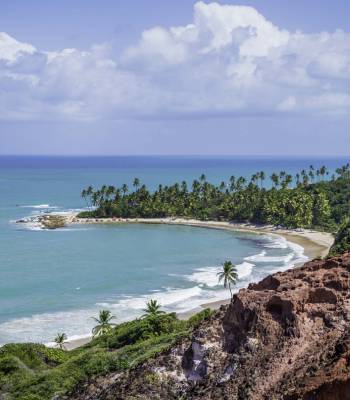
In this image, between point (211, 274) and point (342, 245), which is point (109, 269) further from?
point (342, 245)

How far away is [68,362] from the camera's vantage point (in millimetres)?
31250

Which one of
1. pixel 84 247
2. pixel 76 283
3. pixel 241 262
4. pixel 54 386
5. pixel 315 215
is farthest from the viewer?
pixel 315 215

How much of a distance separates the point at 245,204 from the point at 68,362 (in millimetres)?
110505

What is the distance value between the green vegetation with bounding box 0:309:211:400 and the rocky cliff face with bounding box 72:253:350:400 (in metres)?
2.00

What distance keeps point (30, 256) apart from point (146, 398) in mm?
76183

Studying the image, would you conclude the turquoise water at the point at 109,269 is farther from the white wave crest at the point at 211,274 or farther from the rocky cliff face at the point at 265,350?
the rocky cliff face at the point at 265,350

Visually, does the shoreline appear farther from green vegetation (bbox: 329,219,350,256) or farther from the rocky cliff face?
the rocky cliff face

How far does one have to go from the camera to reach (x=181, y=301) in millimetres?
65875

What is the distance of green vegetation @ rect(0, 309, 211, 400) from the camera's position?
2750 cm

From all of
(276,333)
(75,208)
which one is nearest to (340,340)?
(276,333)

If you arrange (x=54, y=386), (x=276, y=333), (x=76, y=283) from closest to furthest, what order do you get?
→ (x=276, y=333)
(x=54, y=386)
(x=76, y=283)

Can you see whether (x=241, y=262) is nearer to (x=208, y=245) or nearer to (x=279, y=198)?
(x=208, y=245)

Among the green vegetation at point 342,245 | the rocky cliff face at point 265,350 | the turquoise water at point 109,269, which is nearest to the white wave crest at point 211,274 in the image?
the turquoise water at point 109,269

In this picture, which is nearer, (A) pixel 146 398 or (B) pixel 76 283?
(A) pixel 146 398
